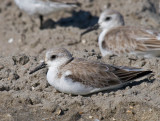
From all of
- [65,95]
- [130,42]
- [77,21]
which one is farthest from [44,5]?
[65,95]

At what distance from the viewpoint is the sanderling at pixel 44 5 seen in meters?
11.0

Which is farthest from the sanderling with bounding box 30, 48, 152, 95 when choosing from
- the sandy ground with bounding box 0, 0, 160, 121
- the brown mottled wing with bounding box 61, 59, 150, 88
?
the sandy ground with bounding box 0, 0, 160, 121

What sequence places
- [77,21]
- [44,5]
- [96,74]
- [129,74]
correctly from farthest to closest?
[77,21] → [44,5] → [129,74] → [96,74]

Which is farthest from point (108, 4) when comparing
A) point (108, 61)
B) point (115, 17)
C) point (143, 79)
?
point (143, 79)

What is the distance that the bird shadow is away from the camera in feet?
37.5

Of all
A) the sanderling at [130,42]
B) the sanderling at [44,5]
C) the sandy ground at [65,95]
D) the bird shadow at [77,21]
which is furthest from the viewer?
the bird shadow at [77,21]

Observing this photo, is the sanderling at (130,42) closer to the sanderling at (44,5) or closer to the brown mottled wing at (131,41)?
the brown mottled wing at (131,41)

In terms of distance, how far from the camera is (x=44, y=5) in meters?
11.0

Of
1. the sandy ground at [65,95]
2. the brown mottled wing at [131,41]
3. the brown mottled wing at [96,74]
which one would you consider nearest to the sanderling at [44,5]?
the sandy ground at [65,95]

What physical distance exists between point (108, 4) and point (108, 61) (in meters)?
5.26

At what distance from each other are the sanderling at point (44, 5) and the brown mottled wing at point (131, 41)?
2.69 metres

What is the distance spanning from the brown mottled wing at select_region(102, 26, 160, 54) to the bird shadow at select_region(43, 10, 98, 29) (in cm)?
277

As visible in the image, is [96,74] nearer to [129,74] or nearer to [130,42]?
[129,74]

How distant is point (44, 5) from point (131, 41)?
3.54 metres
